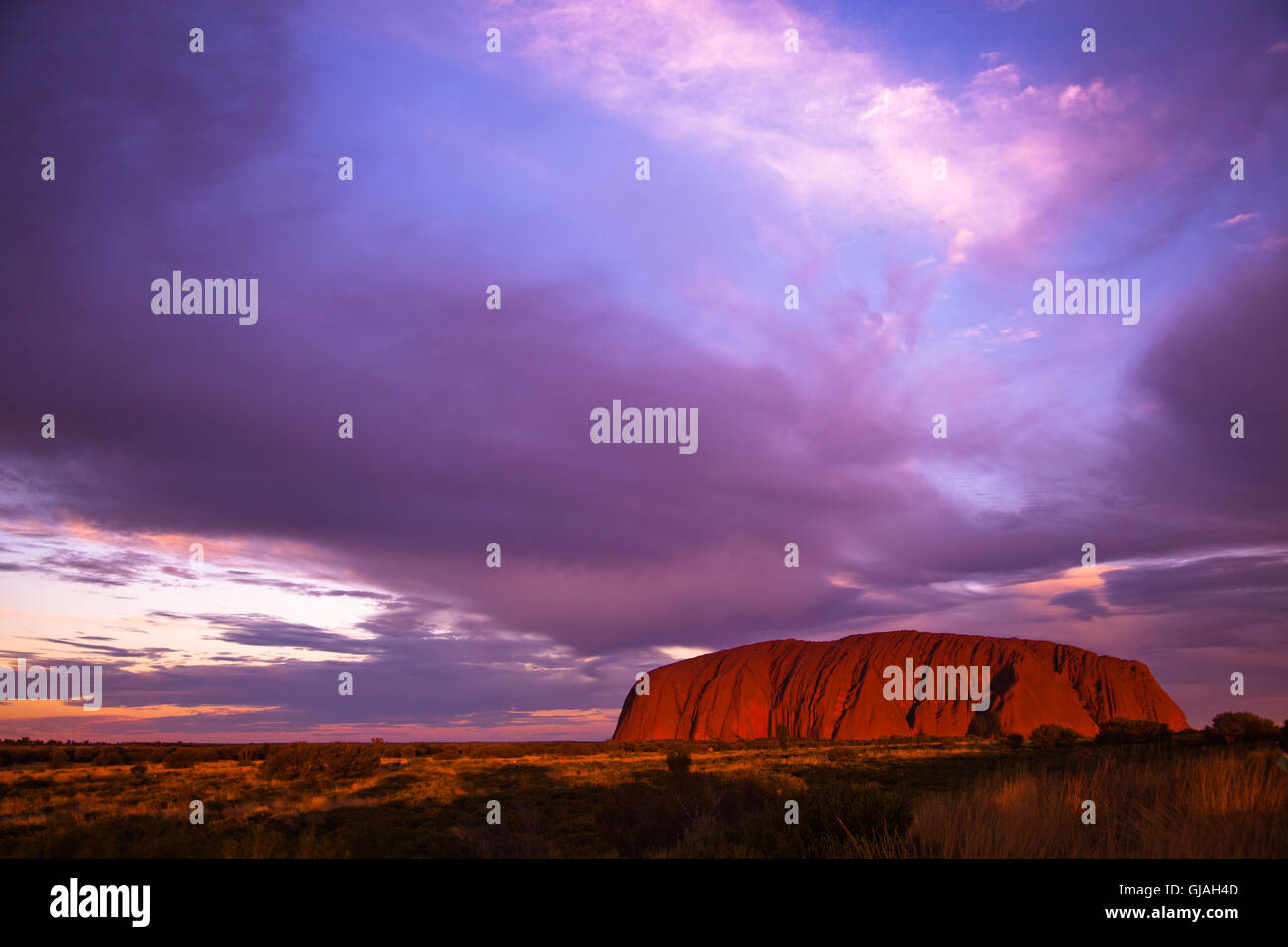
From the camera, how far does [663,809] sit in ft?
46.9

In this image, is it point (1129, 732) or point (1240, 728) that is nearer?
point (1240, 728)

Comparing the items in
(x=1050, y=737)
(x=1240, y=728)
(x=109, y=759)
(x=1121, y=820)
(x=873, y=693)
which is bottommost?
(x=873, y=693)

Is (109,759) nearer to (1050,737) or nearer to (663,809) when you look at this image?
(663,809)

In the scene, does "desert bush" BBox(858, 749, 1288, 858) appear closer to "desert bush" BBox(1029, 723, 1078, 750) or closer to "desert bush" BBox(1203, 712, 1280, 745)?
"desert bush" BBox(1203, 712, 1280, 745)

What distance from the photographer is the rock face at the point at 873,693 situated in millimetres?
84188

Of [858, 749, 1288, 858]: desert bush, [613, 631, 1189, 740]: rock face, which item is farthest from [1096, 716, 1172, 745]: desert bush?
[858, 749, 1288, 858]: desert bush

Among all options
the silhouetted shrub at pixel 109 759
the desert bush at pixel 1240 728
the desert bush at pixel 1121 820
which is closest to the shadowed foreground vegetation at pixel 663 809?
the desert bush at pixel 1121 820

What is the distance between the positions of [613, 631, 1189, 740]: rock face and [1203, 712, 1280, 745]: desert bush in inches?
1676

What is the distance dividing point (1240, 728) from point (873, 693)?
56.6 m

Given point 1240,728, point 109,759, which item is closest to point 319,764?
point 109,759
